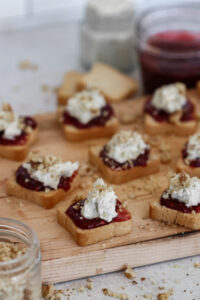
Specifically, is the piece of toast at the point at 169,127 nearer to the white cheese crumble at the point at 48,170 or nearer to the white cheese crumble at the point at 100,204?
the white cheese crumble at the point at 48,170

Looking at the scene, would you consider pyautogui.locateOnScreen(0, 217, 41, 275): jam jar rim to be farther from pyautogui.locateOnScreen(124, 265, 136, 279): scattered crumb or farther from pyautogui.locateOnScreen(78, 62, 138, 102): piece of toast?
pyautogui.locateOnScreen(78, 62, 138, 102): piece of toast

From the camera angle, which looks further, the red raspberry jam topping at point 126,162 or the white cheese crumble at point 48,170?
the red raspberry jam topping at point 126,162

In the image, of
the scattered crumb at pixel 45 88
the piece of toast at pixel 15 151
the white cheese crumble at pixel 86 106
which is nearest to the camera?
the piece of toast at pixel 15 151

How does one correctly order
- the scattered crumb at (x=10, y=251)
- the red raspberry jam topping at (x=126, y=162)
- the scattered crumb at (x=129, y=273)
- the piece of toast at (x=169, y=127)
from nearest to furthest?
the scattered crumb at (x=10, y=251)
the scattered crumb at (x=129, y=273)
the red raspberry jam topping at (x=126, y=162)
the piece of toast at (x=169, y=127)

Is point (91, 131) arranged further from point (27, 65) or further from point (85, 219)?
point (27, 65)

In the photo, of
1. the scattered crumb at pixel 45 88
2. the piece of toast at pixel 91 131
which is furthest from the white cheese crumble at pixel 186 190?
the scattered crumb at pixel 45 88

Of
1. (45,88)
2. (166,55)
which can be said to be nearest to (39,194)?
(166,55)

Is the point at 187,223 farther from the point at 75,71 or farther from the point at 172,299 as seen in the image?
the point at 75,71

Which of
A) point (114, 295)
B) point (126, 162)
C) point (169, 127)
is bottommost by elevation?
point (114, 295)
